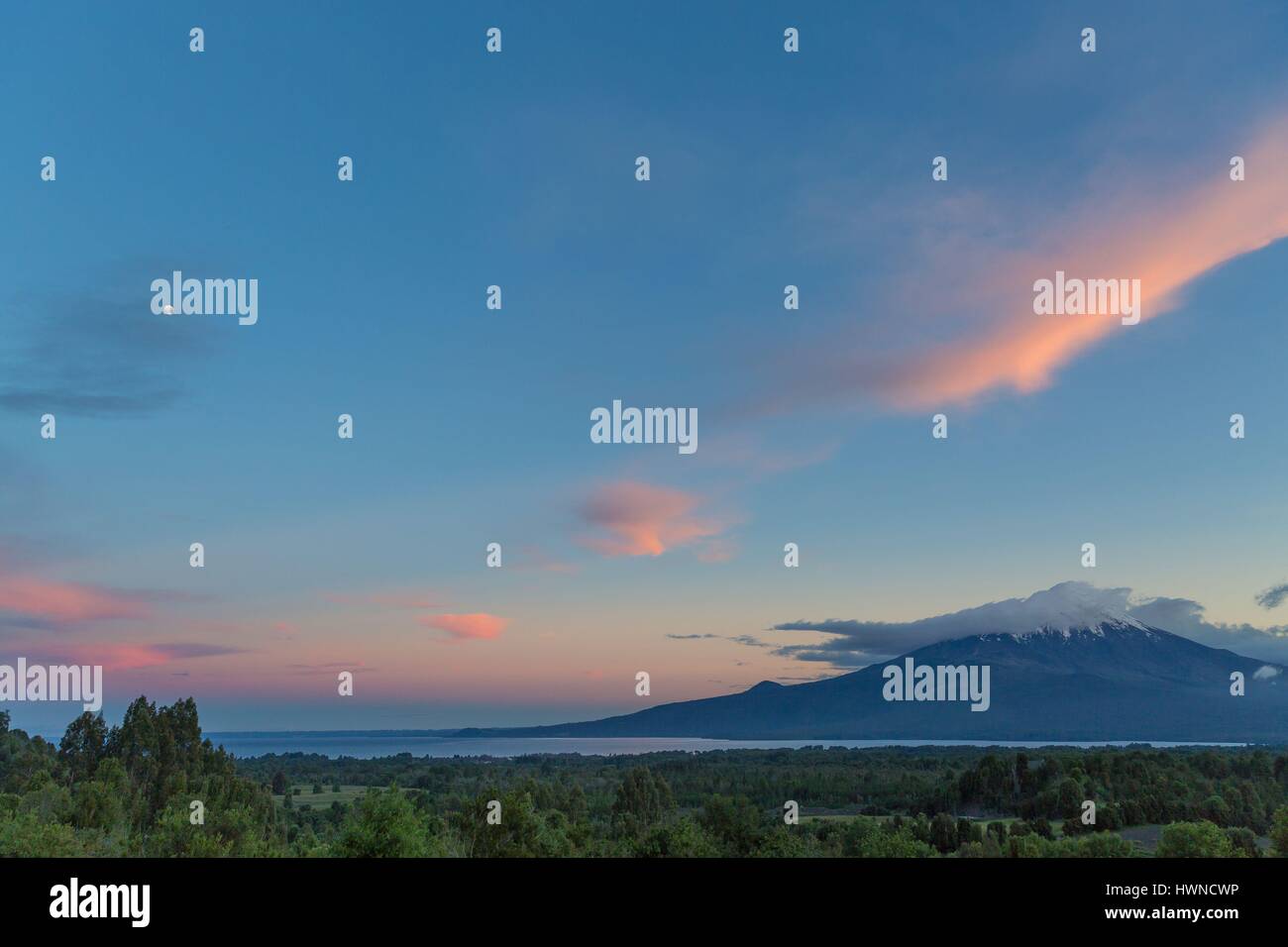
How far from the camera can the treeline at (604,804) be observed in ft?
163

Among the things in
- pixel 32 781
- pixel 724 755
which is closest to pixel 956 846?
pixel 724 755

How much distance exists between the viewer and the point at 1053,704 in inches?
5404

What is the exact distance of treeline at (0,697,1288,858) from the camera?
49719 mm

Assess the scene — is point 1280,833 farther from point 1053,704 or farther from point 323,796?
point 1053,704

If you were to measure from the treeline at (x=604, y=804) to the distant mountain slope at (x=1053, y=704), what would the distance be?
4399cm

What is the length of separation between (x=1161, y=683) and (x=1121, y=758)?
8489 cm

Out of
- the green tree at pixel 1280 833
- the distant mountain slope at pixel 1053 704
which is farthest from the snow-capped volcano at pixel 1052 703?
the green tree at pixel 1280 833

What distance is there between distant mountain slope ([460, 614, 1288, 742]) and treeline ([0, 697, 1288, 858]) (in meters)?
44.0

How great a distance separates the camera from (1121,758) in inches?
2805

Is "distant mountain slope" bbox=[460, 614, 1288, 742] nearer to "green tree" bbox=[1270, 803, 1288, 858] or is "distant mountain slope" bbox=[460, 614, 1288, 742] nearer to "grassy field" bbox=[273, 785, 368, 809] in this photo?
"grassy field" bbox=[273, 785, 368, 809]

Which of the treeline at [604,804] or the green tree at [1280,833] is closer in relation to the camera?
the green tree at [1280,833]

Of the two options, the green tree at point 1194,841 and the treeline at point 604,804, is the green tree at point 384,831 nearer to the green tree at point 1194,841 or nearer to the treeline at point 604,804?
the treeline at point 604,804

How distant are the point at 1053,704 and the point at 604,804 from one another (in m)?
97.3
